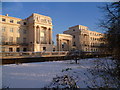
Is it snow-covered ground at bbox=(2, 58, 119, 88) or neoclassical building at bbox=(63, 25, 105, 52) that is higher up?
neoclassical building at bbox=(63, 25, 105, 52)

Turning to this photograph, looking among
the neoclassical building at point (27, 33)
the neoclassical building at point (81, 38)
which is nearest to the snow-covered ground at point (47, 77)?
the neoclassical building at point (27, 33)

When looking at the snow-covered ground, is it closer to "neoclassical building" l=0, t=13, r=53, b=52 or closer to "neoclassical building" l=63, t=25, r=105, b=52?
"neoclassical building" l=0, t=13, r=53, b=52

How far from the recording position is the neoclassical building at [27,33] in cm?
2883

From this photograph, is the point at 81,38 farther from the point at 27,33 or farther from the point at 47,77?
the point at 47,77

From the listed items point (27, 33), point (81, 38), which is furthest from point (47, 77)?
point (81, 38)

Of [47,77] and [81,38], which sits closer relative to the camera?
[47,77]

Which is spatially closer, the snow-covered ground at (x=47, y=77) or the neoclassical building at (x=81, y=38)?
the snow-covered ground at (x=47, y=77)

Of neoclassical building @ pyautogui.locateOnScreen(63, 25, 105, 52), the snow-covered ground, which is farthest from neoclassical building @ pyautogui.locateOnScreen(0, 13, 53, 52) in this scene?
the snow-covered ground

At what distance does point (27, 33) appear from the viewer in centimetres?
3250

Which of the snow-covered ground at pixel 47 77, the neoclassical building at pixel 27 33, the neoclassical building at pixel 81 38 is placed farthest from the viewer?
the neoclassical building at pixel 81 38

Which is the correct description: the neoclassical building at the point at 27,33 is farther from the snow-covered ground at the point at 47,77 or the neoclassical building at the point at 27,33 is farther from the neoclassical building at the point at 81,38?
the snow-covered ground at the point at 47,77

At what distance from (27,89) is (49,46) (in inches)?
1127

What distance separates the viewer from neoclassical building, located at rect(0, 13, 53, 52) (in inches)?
1135

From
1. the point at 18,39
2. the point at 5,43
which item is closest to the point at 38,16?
the point at 18,39
